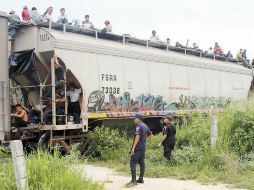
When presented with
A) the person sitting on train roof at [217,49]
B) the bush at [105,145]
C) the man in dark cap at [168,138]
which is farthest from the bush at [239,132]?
the person sitting on train roof at [217,49]

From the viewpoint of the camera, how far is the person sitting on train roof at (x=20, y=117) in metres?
13.3

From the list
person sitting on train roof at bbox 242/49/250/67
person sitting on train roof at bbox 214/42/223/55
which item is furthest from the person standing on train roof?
person sitting on train roof at bbox 242/49/250/67

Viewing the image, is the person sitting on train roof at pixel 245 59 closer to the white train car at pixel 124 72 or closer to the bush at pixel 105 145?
the white train car at pixel 124 72

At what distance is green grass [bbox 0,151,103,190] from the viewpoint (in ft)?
22.7

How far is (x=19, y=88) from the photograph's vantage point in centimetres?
1429

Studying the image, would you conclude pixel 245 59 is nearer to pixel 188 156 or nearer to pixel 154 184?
pixel 188 156

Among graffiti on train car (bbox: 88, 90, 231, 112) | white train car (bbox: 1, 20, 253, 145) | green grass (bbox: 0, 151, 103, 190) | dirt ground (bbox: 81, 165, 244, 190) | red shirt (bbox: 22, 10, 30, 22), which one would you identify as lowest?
dirt ground (bbox: 81, 165, 244, 190)

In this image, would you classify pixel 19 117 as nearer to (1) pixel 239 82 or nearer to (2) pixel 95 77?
(2) pixel 95 77

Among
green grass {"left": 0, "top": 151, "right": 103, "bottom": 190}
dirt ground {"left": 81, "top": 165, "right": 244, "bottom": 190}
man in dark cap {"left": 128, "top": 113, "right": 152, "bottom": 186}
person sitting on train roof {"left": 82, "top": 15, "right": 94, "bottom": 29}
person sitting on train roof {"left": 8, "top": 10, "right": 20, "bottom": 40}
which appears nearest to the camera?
green grass {"left": 0, "top": 151, "right": 103, "bottom": 190}

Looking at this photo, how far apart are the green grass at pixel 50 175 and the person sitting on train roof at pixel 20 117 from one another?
18.4ft

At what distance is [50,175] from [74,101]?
6.62m

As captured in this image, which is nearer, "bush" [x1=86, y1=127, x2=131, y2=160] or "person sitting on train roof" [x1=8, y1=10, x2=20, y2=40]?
"person sitting on train roof" [x1=8, y1=10, x2=20, y2=40]

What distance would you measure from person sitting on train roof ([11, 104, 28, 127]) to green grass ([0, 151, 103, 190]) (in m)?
5.60

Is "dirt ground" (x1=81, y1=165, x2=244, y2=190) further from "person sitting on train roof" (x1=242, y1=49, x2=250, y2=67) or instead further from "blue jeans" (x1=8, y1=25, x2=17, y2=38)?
"person sitting on train roof" (x1=242, y1=49, x2=250, y2=67)
